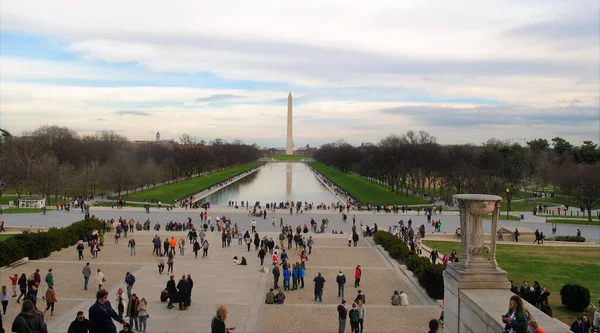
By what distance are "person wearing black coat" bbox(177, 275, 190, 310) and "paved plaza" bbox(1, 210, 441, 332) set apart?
256 millimetres

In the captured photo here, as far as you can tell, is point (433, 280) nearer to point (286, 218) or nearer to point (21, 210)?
point (286, 218)

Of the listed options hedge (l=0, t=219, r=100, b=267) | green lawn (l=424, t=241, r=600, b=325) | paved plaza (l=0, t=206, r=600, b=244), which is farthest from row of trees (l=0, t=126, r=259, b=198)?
green lawn (l=424, t=241, r=600, b=325)

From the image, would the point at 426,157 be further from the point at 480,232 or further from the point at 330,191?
the point at 480,232

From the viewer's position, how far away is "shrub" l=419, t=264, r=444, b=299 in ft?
59.1

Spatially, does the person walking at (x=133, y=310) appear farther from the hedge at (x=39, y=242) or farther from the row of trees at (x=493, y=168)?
the row of trees at (x=493, y=168)

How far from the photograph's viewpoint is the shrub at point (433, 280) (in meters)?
18.0

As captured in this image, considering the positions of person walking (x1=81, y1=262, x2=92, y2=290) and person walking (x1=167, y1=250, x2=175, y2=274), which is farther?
person walking (x1=167, y1=250, x2=175, y2=274)

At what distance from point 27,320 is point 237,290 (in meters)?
11.1

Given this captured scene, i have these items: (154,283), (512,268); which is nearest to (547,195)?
(512,268)

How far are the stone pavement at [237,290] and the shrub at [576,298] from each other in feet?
14.5

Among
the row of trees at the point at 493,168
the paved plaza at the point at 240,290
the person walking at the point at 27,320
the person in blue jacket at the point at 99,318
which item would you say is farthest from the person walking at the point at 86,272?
the row of trees at the point at 493,168

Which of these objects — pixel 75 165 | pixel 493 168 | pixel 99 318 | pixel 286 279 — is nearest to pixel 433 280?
pixel 286 279

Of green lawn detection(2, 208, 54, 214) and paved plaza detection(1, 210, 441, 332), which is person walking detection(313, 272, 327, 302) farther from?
green lawn detection(2, 208, 54, 214)

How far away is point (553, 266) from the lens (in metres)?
24.4
